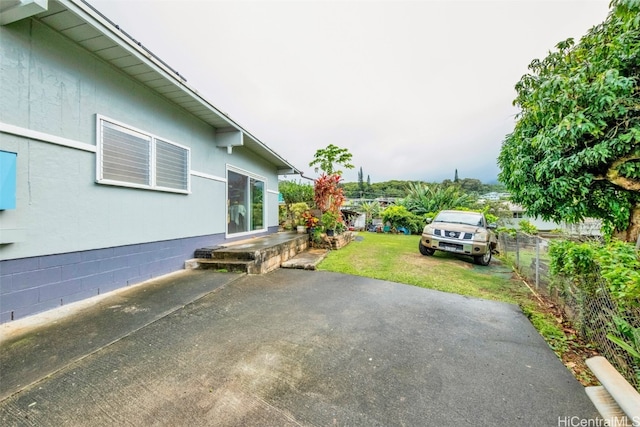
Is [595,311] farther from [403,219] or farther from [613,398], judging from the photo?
[403,219]

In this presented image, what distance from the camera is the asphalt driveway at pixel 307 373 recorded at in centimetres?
160

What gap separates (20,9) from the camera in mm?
2512

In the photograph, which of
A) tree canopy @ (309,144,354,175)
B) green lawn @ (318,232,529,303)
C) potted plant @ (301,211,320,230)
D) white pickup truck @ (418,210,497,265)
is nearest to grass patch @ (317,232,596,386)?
green lawn @ (318,232,529,303)

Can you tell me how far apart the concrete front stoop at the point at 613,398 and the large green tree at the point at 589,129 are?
259 cm

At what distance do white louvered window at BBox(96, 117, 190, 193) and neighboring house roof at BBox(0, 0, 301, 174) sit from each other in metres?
0.93

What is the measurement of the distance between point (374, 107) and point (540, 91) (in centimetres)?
1358

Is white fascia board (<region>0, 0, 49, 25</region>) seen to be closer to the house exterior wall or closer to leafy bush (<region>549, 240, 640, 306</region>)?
the house exterior wall

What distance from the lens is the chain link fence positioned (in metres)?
2.07

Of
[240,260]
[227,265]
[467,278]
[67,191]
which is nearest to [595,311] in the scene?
[467,278]

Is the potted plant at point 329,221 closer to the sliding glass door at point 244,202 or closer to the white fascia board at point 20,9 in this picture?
the sliding glass door at point 244,202

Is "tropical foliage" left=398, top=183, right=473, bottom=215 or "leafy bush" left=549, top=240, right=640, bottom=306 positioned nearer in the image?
"leafy bush" left=549, top=240, right=640, bottom=306

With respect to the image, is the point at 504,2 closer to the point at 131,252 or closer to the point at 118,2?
the point at 118,2

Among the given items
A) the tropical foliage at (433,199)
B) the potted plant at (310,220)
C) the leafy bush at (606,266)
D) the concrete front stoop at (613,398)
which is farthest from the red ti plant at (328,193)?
the tropical foliage at (433,199)

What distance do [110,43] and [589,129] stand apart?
6.45m
